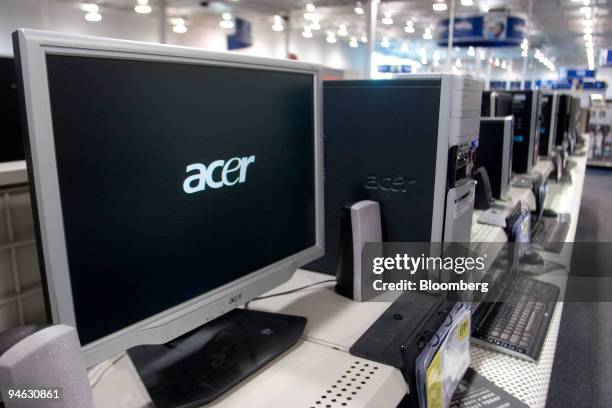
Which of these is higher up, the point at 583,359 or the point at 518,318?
the point at 518,318

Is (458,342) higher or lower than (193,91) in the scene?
lower

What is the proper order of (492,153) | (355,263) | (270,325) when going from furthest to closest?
(492,153), (355,263), (270,325)

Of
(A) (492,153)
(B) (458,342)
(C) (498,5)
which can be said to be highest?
(C) (498,5)

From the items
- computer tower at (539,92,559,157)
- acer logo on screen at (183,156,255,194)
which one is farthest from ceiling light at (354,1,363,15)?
acer logo on screen at (183,156,255,194)

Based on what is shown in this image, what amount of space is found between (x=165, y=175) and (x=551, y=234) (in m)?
1.93

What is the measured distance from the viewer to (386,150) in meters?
1.07

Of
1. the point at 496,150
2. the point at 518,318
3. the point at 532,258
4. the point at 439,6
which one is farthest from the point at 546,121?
the point at 439,6

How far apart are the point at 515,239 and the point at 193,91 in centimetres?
128

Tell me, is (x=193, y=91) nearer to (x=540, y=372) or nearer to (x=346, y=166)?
(x=346, y=166)

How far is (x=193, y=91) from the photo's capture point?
2.23 feet

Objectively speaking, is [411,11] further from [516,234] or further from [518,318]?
[518,318]

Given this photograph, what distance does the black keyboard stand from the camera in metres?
1.12

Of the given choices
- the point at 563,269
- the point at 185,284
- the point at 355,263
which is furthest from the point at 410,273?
the point at 563,269

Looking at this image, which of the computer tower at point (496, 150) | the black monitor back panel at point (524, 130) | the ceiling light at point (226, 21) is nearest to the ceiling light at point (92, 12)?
the ceiling light at point (226, 21)
